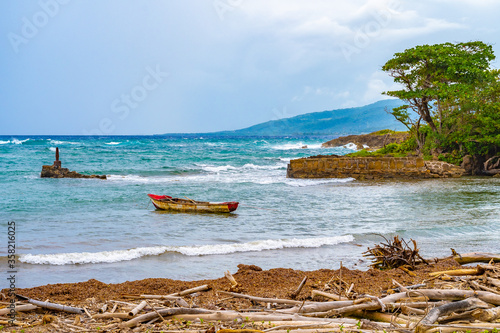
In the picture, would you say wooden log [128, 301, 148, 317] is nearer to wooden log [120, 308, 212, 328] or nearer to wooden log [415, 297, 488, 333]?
wooden log [120, 308, 212, 328]

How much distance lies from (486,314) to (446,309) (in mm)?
463

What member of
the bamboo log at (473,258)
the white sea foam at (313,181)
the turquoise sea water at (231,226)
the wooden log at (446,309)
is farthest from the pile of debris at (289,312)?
the white sea foam at (313,181)

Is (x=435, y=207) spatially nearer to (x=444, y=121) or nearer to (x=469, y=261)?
(x=469, y=261)

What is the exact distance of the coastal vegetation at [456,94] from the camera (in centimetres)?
2758

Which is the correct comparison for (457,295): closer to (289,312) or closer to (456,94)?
(289,312)

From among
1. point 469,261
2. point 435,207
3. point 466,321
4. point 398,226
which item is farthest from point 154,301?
point 435,207

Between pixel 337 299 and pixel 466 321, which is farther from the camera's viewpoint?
pixel 337 299

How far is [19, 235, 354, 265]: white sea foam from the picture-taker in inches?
387

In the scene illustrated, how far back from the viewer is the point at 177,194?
22.5 metres

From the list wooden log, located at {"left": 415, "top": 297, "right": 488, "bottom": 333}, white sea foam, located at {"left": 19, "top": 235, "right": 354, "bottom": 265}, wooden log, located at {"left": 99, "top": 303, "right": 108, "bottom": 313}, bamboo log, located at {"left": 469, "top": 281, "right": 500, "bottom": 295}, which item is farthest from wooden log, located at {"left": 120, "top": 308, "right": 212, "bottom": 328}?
white sea foam, located at {"left": 19, "top": 235, "right": 354, "bottom": 265}

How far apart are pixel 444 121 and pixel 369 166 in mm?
6055

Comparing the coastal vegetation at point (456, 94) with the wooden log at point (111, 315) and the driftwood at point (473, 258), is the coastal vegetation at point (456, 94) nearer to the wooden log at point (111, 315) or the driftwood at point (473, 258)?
the driftwood at point (473, 258)

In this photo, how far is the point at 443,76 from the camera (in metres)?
28.5

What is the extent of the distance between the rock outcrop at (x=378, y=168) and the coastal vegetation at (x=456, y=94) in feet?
5.16
